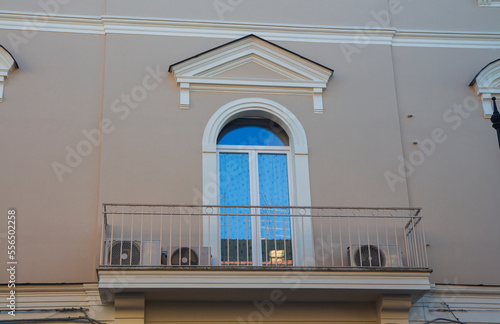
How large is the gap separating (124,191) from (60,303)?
176cm

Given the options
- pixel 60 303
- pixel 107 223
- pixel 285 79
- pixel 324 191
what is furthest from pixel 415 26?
pixel 60 303

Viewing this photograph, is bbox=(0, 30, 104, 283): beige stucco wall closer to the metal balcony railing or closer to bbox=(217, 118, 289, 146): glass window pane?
the metal balcony railing

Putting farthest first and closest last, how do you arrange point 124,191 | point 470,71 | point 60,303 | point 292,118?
point 470,71, point 292,118, point 124,191, point 60,303

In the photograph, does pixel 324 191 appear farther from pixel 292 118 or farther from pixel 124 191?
pixel 124 191

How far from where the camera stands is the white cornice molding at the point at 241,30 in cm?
1123

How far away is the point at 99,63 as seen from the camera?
11078 mm

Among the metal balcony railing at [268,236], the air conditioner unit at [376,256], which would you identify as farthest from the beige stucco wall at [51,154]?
the air conditioner unit at [376,256]

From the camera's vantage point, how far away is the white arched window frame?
33.1ft

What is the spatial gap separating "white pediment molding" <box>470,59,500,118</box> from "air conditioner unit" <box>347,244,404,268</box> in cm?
305

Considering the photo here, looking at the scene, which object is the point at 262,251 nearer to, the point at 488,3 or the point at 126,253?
the point at 126,253

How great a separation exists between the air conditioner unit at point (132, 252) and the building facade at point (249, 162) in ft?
0.12

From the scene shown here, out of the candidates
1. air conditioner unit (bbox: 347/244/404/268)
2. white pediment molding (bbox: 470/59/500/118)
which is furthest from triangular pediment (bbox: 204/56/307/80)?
air conditioner unit (bbox: 347/244/404/268)

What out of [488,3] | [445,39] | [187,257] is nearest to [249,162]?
[187,257]

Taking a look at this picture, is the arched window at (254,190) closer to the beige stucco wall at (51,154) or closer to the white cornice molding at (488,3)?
the beige stucco wall at (51,154)
